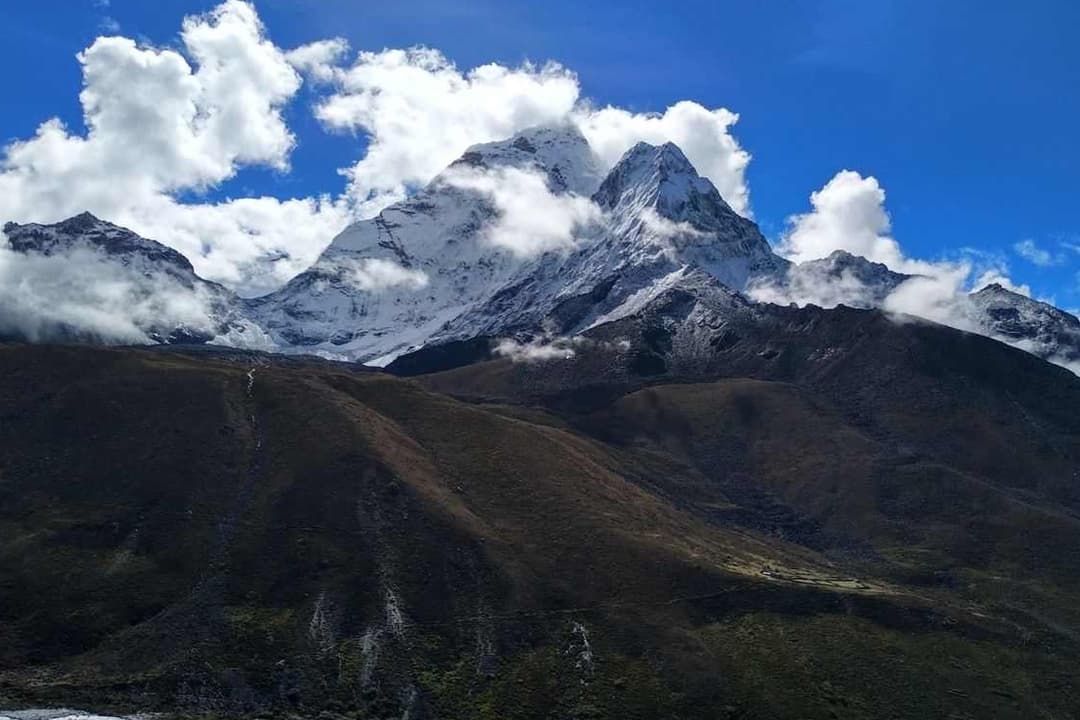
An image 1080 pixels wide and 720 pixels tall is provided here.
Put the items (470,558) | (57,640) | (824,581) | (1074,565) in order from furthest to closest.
Result: (1074,565) → (824,581) → (470,558) → (57,640)

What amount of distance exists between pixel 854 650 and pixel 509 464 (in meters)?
78.8

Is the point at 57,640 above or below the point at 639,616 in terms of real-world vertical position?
below

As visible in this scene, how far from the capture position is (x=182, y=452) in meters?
179

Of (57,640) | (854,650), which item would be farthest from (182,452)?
(854,650)

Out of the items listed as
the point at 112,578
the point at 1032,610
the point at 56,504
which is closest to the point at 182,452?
the point at 56,504

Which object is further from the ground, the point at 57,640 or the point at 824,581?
the point at 824,581

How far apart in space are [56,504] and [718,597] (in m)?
103

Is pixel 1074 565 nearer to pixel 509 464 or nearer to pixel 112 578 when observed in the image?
pixel 509 464

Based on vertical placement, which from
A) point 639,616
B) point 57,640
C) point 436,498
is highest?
point 436,498

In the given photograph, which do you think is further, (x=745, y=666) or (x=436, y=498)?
(x=436, y=498)

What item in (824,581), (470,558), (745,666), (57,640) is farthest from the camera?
(824,581)

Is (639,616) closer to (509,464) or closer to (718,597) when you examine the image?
(718,597)

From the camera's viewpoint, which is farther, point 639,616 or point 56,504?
point 56,504

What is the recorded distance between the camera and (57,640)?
124250 millimetres
